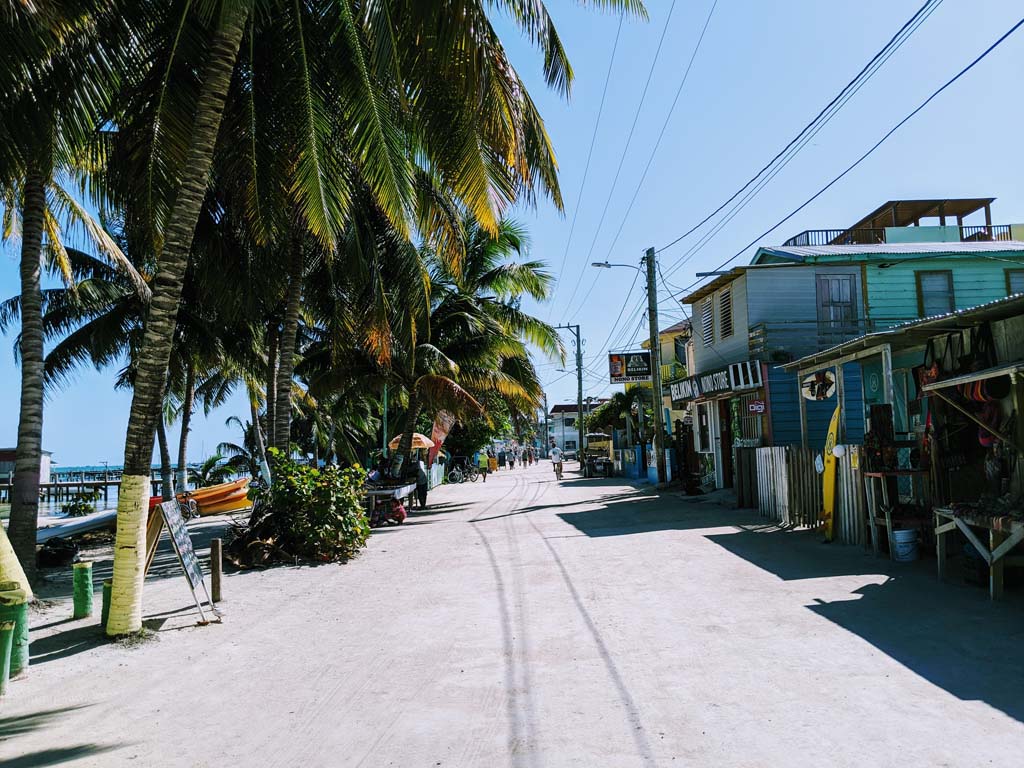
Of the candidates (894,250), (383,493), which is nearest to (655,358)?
(894,250)

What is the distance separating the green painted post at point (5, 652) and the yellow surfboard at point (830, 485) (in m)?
10.7

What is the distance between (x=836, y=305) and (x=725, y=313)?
10.3 ft

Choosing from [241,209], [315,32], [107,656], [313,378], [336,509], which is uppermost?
[315,32]

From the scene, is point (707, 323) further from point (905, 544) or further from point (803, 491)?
point (905, 544)

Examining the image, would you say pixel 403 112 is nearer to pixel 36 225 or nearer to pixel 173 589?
pixel 36 225

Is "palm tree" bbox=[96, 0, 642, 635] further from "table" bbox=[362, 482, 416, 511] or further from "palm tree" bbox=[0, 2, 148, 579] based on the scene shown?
"table" bbox=[362, 482, 416, 511]

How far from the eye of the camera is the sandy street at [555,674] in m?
4.29

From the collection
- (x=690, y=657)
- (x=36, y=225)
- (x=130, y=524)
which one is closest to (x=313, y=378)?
(x=36, y=225)

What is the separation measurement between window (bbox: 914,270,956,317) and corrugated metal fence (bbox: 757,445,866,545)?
8467 mm

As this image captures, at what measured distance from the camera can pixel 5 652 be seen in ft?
18.8

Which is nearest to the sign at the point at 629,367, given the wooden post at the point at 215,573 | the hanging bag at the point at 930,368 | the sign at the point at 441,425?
the sign at the point at 441,425

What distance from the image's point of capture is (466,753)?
13.9 ft

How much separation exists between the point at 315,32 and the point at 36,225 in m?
4.76

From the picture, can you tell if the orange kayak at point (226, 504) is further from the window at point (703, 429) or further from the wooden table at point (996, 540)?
the wooden table at point (996, 540)
